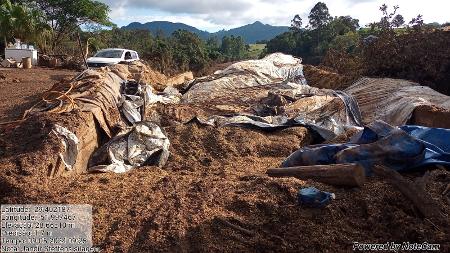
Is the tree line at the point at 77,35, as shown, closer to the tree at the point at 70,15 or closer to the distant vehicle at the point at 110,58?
the tree at the point at 70,15

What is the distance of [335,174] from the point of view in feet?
13.1

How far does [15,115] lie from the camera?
7324 mm

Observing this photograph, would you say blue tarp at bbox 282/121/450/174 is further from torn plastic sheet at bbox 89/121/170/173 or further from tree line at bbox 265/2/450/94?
tree line at bbox 265/2/450/94

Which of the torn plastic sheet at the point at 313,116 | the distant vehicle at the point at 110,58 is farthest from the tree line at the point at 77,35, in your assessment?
the torn plastic sheet at the point at 313,116

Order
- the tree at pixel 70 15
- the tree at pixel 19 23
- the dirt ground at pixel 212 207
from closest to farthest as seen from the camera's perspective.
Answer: the dirt ground at pixel 212 207, the tree at pixel 19 23, the tree at pixel 70 15

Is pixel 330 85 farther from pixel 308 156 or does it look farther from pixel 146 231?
pixel 146 231

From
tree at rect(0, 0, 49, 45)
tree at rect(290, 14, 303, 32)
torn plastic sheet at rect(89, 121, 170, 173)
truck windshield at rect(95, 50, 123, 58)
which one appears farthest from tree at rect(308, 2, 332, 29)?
torn plastic sheet at rect(89, 121, 170, 173)

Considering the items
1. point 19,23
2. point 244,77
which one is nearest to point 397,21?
point 244,77

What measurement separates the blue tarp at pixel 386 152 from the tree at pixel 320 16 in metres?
36.0

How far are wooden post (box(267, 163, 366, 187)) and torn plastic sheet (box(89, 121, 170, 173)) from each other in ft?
6.96

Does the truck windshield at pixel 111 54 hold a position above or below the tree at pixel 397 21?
below

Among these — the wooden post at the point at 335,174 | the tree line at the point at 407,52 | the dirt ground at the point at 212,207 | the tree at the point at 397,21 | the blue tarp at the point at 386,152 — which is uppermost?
the tree at the point at 397,21

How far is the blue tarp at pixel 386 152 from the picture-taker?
428 cm

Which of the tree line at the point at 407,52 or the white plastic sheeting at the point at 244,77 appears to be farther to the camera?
→ the white plastic sheeting at the point at 244,77
